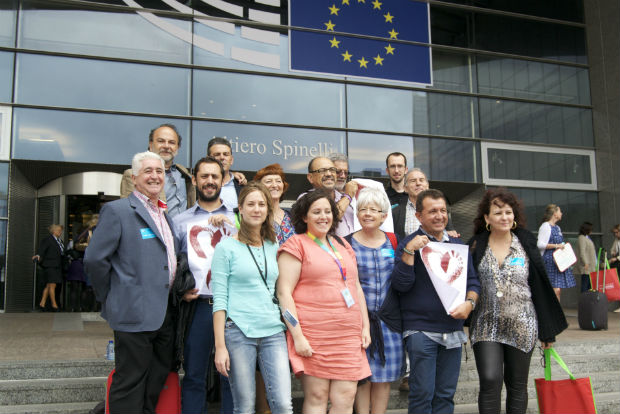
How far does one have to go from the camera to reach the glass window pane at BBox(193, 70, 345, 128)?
418 inches

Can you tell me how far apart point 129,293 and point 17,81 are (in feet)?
26.7

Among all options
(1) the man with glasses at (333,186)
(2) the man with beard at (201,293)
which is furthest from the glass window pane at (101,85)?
(2) the man with beard at (201,293)

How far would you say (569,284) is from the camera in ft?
25.4

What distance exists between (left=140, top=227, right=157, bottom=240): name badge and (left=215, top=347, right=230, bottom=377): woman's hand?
83 centimetres

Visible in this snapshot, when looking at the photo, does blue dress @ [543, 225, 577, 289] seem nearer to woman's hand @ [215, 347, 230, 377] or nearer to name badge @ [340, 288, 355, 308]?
name badge @ [340, 288, 355, 308]

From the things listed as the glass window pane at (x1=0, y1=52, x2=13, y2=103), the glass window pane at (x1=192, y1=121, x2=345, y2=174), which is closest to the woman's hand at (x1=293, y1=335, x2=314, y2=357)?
the glass window pane at (x1=192, y1=121, x2=345, y2=174)

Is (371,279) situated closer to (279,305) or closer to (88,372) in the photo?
(279,305)

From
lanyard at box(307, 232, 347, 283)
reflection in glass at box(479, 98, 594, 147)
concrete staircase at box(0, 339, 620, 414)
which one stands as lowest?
concrete staircase at box(0, 339, 620, 414)

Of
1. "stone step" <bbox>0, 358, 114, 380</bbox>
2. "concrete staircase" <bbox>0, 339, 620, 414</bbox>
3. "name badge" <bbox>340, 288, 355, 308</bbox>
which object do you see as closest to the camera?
"name badge" <bbox>340, 288, 355, 308</bbox>

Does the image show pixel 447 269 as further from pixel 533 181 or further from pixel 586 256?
pixel 533 181

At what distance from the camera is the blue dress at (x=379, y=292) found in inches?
139

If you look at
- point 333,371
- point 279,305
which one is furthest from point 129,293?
point 333,371

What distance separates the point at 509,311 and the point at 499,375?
0.43m

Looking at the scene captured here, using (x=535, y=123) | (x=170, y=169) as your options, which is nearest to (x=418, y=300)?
(x=170, y=169)
